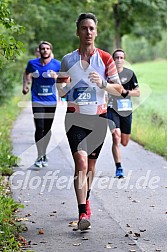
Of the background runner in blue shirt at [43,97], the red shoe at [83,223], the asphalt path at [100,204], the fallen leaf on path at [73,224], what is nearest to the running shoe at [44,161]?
the background runner in blue shirt at [43,97]

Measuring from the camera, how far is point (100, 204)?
864cm

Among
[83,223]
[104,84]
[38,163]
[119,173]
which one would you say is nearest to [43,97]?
[38,163]

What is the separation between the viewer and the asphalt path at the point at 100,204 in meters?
6.72

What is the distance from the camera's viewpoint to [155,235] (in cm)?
695

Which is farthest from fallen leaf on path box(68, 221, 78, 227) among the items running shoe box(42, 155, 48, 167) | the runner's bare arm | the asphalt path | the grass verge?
running shoe box(42, 155, 48, 167)

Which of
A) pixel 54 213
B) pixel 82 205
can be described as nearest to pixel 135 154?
pixel 54 213

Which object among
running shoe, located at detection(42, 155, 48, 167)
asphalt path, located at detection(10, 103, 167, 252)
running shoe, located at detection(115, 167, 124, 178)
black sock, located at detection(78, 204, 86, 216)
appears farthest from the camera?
running shoe, located at detection(42, 155, 48, 167)

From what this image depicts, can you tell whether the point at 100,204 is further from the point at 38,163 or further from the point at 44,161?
the point at 44,161

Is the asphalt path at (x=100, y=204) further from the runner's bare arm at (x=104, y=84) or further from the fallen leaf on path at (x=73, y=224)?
the runner's bare arm at (x=104, y=84)

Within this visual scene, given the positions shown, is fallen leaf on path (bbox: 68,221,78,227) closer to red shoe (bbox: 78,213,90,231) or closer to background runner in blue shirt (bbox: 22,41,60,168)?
red shoe (bbox: 78,213,90,231)

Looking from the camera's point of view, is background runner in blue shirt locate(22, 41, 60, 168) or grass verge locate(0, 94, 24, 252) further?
background runner in blue shirt locate(22, 41, 60, 168)

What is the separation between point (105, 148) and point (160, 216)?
670cm

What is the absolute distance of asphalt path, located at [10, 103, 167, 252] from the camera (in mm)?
6719

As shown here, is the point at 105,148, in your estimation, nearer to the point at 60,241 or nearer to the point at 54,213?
the point at 54,213
